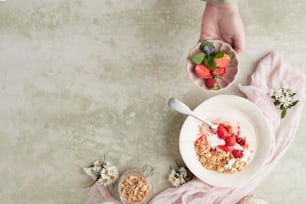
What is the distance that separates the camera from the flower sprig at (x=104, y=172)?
163 cm

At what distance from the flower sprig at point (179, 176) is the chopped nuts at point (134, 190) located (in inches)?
4.6

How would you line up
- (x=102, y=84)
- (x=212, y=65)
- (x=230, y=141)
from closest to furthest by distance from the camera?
(x=212, y=65)
(x=230, y=141)
(x=102, y=84)

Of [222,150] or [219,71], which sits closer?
[219,71]

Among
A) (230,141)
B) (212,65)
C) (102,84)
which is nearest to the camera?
(212,65)

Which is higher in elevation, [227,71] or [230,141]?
[227,71]

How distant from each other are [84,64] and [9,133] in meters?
0.46

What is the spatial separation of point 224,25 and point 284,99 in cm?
42

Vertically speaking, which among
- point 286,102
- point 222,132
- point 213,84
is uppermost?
point 213,84

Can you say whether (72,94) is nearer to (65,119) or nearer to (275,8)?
(65,119)

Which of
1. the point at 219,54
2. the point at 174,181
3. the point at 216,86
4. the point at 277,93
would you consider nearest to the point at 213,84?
the point at 216,86

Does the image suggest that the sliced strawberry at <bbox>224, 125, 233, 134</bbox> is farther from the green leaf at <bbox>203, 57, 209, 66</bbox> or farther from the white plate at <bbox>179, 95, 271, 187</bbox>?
the green leaf at <bbox>203, 57, 209, 66</bbox>

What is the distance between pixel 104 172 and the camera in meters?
1.64

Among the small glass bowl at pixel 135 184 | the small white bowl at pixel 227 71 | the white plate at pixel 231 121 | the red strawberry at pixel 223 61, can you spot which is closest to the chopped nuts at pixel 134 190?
the small glass bowl at pixel 135 184

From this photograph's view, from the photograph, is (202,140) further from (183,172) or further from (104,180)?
(104,180)
